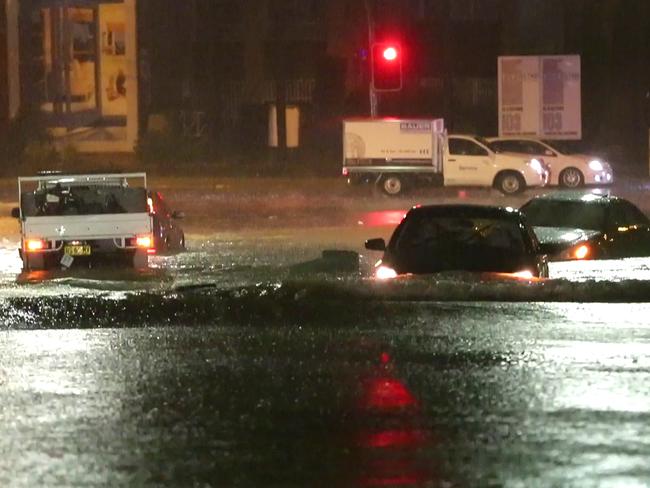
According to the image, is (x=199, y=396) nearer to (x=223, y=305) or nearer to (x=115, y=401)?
(x=115, y=401)

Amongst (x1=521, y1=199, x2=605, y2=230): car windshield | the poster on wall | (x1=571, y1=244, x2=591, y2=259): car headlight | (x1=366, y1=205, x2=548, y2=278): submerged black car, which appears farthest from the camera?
the poster on wall

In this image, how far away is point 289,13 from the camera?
215ft

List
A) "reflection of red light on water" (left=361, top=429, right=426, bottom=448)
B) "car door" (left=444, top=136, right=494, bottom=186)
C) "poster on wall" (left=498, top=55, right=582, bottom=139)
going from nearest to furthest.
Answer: "reflection of red light on water" (left=361, top=429, right=426, bottom=448) < "car door" (left=444, top=136, right=494, bottom=186) < "poster on wall" (left=498, top=55, right=582, bottom=139)

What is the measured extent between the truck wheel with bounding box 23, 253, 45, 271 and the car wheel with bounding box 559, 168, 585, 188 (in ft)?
83.9

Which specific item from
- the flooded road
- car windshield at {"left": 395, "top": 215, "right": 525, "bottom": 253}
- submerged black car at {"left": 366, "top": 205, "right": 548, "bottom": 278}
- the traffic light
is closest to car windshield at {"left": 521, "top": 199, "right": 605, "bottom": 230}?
submerged black car at {"left": 366, "top": 205, "right": 548, "bottom": 278}

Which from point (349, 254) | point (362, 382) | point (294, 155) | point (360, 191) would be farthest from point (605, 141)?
point (362, 382)

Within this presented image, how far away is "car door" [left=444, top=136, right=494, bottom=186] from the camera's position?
1688 inches

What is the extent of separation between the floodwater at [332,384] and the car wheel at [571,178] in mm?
28166

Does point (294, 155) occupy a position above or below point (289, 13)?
below

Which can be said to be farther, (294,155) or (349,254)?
(294,155)

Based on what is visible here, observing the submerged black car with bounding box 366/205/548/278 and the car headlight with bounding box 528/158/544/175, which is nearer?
the submerged black car with bounding box 366/205/548/278

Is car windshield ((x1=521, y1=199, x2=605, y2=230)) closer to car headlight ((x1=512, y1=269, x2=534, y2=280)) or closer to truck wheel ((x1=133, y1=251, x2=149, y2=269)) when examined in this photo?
truck wheel ((x1=133, y1=251, x2=149, y2=269))

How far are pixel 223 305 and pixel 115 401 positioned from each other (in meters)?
5.08

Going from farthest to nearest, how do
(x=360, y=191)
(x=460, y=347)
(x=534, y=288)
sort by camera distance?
(x=360, y=191) → (x=534, y=288) → (x=460, y=347)
